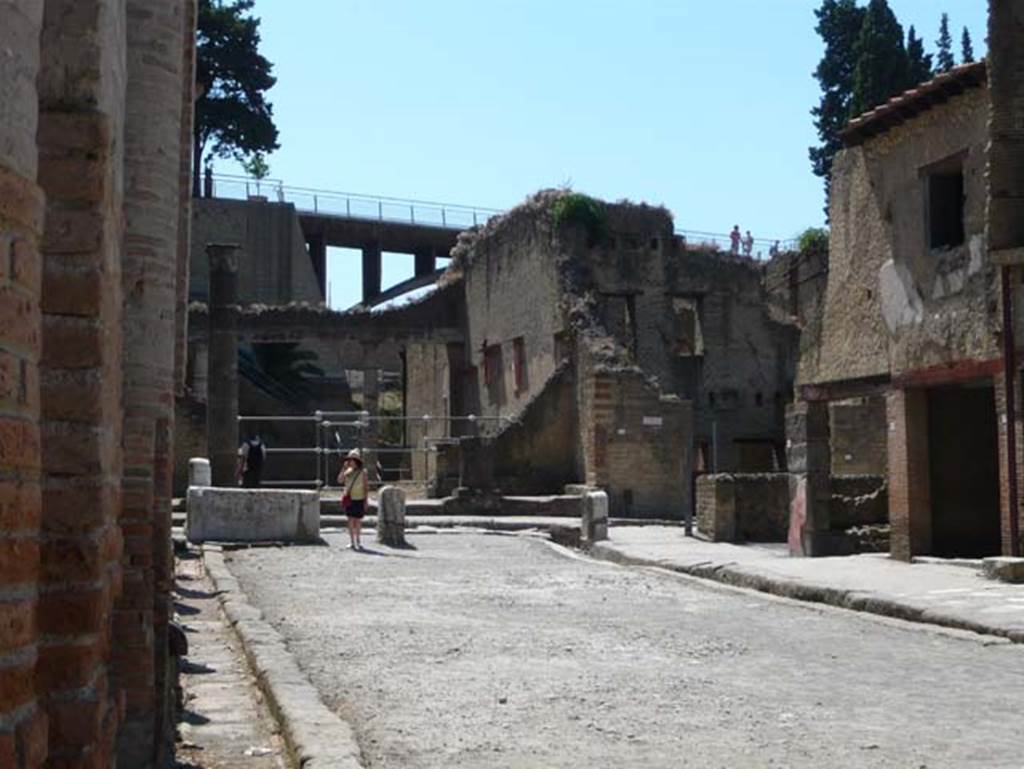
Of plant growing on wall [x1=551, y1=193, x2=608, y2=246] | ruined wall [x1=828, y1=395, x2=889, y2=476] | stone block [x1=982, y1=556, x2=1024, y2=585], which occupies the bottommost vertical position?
stone block [x1=982, y1=556, x2=1024, y2=585]

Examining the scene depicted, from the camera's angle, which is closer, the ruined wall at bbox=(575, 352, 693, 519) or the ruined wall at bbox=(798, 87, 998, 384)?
the ruined wall at bbox=(798, 87, 998, 384)

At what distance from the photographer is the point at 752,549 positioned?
18.6 metres

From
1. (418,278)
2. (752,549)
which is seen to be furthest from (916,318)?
(418,278)

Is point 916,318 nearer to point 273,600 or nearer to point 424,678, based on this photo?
point 273,600

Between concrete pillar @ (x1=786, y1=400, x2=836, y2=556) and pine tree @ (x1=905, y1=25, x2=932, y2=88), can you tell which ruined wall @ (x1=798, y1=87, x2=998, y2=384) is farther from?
pine tree @ (x1=905, y1=25, x2=932, y2=88)

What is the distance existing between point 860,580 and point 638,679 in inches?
243

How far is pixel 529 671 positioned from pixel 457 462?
67.3 feet

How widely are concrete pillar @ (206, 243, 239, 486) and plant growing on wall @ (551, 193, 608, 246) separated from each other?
6621 mm

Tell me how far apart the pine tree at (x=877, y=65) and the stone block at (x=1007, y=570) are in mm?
32964

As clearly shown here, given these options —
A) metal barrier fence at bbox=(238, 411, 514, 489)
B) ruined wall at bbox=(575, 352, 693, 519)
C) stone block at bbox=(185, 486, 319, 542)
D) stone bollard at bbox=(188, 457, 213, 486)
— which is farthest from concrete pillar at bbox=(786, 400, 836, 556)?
ruined wall at bbox=(575, 352, 693, 519)

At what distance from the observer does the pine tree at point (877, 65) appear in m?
44.9

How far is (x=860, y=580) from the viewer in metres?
13.3

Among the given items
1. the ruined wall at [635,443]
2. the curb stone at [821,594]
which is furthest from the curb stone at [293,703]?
the ruined wall at [635,443]

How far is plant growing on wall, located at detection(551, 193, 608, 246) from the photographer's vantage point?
30359 mm
